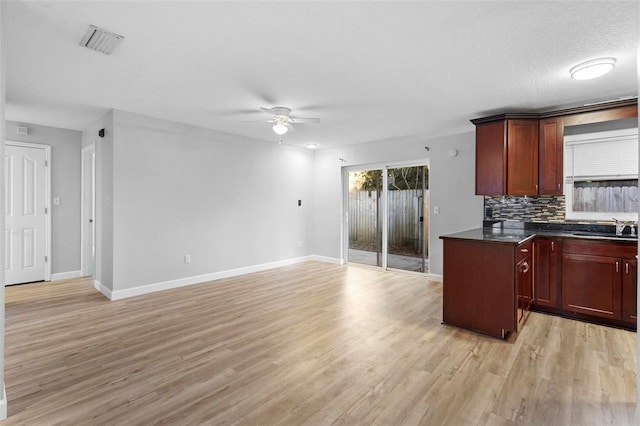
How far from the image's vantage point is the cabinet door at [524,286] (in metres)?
3.03

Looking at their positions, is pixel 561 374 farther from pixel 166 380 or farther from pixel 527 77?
pixel 166 380

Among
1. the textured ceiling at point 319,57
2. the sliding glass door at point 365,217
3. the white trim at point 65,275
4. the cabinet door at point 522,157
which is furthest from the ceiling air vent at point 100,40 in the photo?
the sliding glass door at point 365,217

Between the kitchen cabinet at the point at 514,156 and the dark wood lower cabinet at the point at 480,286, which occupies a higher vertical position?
the kitchen cabinet at the point at 514,156

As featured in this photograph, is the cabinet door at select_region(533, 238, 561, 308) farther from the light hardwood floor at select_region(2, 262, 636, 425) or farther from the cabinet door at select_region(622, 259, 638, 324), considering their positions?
the cabinet door at select_region(622, 259, 638, 324)

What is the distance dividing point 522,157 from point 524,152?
64 mm

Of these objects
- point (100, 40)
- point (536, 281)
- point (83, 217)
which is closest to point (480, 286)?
point (536, 281)

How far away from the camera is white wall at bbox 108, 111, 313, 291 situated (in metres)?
4.22

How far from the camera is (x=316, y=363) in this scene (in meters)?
2.52

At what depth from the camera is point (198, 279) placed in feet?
16.4

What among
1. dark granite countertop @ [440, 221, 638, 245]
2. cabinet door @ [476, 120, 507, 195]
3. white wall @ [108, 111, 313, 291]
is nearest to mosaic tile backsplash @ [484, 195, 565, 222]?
dark granite countertop @ [440, 221, 638, 245]

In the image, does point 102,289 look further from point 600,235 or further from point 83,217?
point 600,235

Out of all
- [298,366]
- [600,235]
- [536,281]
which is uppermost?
[600,235]

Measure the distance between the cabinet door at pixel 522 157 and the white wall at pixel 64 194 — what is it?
661cm

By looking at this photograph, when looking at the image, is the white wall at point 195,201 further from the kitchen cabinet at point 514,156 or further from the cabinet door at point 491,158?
the kitchen cabinet at point 514,156
